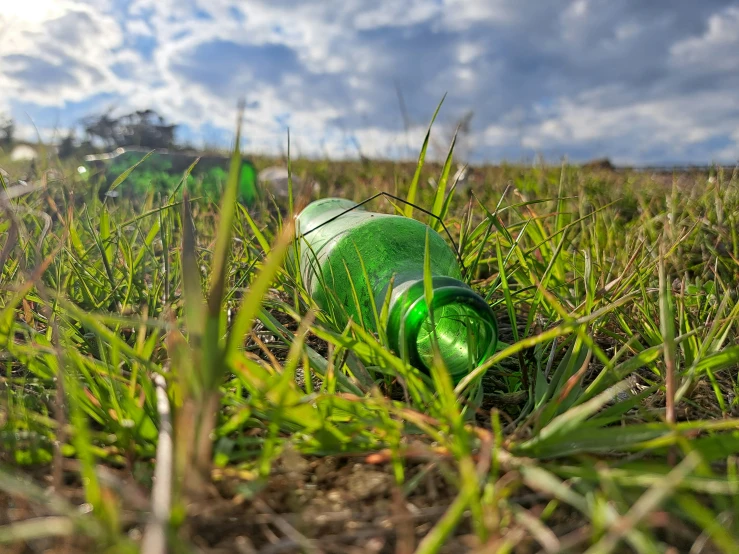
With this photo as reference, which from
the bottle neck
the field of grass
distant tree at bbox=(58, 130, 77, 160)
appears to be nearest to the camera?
the field of grass

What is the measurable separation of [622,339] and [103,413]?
116cm

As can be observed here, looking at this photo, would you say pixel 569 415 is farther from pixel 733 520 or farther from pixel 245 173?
pixel 245 173

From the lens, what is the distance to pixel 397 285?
114 centimetres

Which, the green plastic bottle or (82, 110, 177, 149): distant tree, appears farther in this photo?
(82, 110, 177, 149): distant tree

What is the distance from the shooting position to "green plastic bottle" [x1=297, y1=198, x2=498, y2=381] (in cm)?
104

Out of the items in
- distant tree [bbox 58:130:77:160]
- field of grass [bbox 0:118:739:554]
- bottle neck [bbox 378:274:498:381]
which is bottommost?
field of grass [bbox 0:118:739:554]

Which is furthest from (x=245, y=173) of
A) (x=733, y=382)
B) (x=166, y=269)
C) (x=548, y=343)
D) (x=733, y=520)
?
(x=733, y=520)

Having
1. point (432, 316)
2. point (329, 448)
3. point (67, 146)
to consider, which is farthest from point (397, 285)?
point (67, 146)

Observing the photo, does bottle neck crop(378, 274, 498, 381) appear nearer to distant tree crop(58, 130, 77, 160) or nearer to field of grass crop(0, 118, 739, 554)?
field of grass crop(0, 118, 739, 554)

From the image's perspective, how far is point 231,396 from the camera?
0.92 metres

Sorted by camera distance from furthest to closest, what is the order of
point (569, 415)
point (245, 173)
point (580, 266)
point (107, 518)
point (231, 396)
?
point (245, 173), point (580, 266), point (231, 396), point (569, 415), point (107, 518)

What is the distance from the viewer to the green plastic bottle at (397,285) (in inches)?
40.8

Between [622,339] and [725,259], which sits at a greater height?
[725,259]

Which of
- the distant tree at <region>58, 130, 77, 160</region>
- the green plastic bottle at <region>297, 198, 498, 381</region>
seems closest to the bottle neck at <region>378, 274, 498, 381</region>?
the green plastic bottle at <region>297, 198, 498, 381</region>
